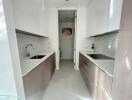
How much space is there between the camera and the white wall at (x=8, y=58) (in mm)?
697

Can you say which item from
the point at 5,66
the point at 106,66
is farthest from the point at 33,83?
the point at 106,66

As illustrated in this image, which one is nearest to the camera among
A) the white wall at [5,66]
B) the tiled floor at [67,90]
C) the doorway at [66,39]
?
the white wall at [5,66]

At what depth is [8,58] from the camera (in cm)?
73

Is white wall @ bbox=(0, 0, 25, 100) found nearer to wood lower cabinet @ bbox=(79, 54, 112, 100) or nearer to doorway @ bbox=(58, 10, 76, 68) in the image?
wood lower cabinet @ bbox=(79, 54, 112, 100)

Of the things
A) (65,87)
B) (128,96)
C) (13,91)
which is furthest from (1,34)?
(65,87)

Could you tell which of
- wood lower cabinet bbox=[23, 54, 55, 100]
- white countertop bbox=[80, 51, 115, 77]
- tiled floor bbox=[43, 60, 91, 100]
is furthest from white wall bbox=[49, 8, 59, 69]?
white countertop bbox=[80, 51, 115, 77]

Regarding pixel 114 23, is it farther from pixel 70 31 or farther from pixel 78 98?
pixel 70 31

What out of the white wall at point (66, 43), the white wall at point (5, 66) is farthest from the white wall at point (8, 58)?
the white wall at point (66, 43)

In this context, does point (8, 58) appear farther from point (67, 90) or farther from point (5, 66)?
point (67, 90)

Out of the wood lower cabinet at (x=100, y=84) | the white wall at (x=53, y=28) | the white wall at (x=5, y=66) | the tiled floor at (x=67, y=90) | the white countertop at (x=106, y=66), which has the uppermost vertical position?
the white wall at (x=53, y=28)

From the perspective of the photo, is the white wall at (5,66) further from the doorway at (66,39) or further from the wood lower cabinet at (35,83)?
the doorway at (66,39)

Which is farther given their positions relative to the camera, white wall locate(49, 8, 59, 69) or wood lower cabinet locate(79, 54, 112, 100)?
white wall locate(49, 8, 59, 69)

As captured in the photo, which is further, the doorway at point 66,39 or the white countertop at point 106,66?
the doorway at point 66,39

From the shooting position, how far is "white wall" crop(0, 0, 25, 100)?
2.29 ft
